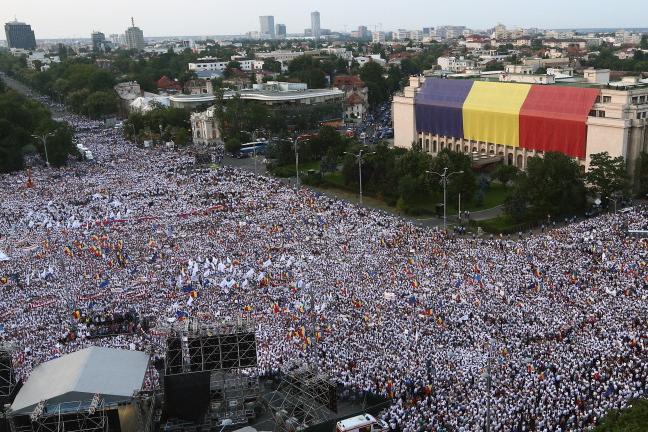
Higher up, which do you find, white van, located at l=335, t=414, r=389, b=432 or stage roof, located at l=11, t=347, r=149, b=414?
Answer: stage roof, located at l=11, t=347, r=149, b=414

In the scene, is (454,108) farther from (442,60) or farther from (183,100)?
(442,60)

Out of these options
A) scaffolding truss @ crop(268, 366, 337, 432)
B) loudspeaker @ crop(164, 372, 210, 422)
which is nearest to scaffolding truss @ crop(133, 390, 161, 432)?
loudspeaker @ crop(164, 372, 210, 422)

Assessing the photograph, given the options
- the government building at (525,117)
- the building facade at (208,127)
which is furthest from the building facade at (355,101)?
the government building at (525,117)

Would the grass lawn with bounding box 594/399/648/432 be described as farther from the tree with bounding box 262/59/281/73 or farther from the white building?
the tree with bounding box 262/59/281/73

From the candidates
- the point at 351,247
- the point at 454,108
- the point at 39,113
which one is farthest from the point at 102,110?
the point at 351,247

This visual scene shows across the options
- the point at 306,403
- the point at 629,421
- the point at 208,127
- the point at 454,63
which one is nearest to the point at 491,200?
the point at 306,403
